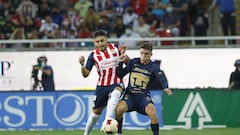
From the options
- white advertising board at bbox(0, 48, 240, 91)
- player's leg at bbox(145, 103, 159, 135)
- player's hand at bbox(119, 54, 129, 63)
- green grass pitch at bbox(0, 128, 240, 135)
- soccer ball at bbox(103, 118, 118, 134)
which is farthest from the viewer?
white advertising board at bbox(0, 48, 240, 91)

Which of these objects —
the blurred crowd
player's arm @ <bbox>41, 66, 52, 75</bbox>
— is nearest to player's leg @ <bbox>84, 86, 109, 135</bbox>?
player's arm @ <bbox>41, 66, 52, 75</bbox>

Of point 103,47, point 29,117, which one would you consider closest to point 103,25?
point 29,117

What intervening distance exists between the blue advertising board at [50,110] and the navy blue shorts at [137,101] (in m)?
4.89

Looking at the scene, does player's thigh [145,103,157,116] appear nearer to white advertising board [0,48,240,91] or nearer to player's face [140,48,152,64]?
player's face [140,48,152,64]

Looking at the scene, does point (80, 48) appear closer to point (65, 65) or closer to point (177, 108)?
point (65, 65)

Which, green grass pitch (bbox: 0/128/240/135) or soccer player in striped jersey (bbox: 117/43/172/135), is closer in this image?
soccer player in striped jersey (bbox: 117/43/172/135)

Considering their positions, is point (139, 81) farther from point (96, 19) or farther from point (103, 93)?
point (96, 19)

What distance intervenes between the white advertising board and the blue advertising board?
3.17m

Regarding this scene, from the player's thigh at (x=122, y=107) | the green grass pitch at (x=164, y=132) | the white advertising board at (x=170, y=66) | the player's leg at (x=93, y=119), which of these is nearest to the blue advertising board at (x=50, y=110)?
the green grass pitch at (x=164, y=132)

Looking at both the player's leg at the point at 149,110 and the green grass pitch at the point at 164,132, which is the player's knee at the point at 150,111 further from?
the green grass pitch at the point at 164,132

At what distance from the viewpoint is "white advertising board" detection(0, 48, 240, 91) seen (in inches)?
957

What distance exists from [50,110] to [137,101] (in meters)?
5.43

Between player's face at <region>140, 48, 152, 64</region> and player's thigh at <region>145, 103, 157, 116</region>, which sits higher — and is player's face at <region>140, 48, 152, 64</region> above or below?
above

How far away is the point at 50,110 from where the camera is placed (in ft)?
68.7
